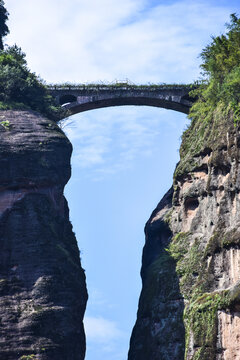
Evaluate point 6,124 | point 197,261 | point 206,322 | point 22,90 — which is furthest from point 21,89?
point 206,322

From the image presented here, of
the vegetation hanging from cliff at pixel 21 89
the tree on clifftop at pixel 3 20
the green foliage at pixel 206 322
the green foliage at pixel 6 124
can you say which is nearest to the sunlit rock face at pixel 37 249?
the green foliage at pixel 6 124

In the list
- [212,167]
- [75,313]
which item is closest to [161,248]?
[212,167]

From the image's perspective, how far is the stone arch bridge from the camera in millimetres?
56969

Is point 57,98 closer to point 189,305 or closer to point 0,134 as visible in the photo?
point 0,134

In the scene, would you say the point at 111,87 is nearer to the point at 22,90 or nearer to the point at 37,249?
the point at 22,90

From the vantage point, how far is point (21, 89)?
1976 inches

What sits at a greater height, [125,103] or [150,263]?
[125,103]

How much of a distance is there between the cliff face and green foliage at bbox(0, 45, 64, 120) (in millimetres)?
9097

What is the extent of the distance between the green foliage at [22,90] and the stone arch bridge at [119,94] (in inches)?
141

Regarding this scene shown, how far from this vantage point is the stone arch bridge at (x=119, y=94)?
5697 cm

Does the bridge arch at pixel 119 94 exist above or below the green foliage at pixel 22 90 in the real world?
above

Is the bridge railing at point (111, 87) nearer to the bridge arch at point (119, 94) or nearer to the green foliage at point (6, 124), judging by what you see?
the bridge arch at point (119, 94)

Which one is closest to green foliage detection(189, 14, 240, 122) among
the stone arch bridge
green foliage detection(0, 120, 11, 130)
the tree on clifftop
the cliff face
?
the cliff face

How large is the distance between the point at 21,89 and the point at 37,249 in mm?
11952
